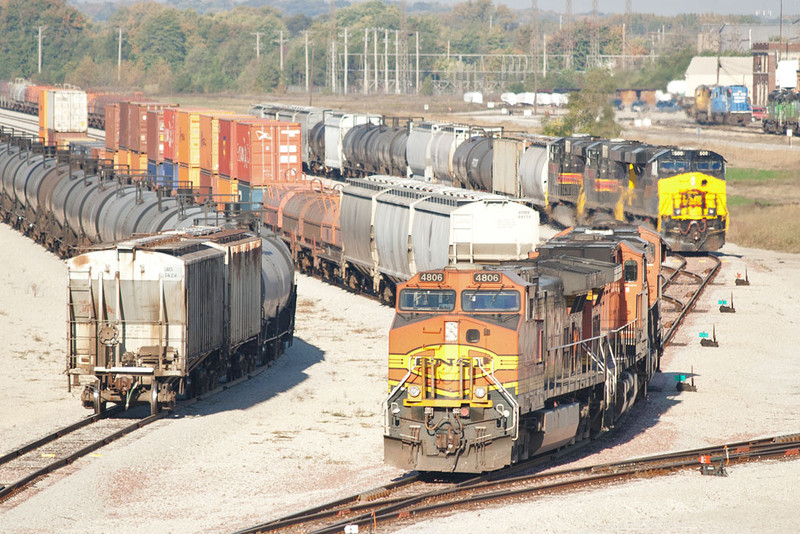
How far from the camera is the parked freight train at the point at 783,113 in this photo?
348 ft

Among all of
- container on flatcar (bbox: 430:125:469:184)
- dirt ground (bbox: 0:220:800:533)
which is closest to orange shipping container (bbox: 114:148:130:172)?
container on flatcar (bbox: 430:125:469:184)

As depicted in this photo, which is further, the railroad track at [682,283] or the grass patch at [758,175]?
the grass patch at [758,175]

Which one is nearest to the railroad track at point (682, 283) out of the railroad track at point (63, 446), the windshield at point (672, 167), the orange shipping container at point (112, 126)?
the windshield at point (672, 167)

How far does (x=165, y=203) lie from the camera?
1400 inches

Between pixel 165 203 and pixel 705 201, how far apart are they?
20005 millimetres

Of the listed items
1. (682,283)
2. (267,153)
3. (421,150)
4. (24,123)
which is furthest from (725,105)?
(682,283)

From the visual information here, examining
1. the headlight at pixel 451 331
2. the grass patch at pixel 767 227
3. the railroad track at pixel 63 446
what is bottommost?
the railroad track at pixel 63 446

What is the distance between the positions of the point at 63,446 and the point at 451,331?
319 inches

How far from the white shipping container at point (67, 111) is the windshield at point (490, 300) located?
240 ft

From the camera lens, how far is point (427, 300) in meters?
17.9

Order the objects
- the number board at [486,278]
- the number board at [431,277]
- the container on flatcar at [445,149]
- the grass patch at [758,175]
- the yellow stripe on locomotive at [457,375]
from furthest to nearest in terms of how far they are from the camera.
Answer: the grass patch at [758,175]
the container on flatcar at [445,149]
the number board at [431,277]
the number board at [486,278]
the yellow stripe on locomotive at [457,375]

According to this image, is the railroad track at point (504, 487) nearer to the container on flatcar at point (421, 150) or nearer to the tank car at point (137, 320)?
the tank car at point (137, 320)

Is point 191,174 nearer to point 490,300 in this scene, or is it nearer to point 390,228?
point 390,228

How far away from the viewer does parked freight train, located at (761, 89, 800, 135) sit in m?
106
